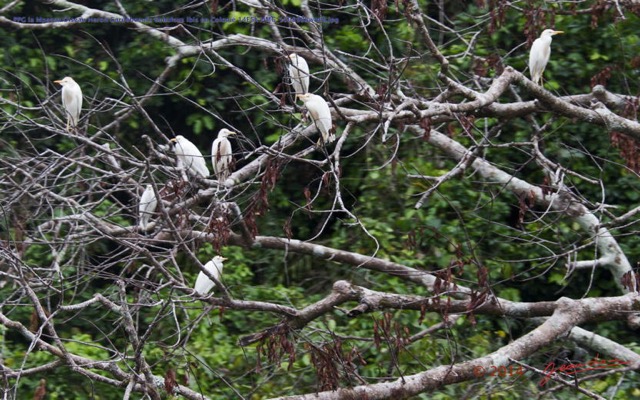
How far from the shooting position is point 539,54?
17.6ft

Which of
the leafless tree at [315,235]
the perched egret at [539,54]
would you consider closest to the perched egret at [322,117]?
the leafless tree at [315,235]

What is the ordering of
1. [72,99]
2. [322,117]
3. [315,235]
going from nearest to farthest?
1. [322,117]
2. [315,235]
3. [72,99]

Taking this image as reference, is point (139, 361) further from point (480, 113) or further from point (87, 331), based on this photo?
point (87, 331)

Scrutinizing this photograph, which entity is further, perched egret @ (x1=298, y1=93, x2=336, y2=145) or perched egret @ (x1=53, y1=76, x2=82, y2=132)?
perched egret @ (x1=53, y1=76, x2=82, y2=132)

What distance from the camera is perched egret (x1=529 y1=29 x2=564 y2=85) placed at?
535 cm

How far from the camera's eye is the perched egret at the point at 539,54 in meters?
5.35

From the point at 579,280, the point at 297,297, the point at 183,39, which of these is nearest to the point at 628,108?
the point at 579,280

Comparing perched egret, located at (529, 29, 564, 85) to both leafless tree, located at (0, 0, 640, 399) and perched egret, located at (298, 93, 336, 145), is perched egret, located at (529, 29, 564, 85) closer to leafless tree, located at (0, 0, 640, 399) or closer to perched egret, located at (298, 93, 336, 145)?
leafless tree, located at (0, 0, 640, 399)

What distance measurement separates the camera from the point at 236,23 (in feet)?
19.9

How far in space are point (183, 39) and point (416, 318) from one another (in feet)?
9.92

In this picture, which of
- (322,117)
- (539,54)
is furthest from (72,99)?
(539,54)

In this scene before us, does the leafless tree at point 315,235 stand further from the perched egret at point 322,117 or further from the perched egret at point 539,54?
the perched egret at point 539,54

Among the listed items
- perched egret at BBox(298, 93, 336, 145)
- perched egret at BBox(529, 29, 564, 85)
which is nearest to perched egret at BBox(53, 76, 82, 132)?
perched egret at BBox(298, 93, 336, 145)

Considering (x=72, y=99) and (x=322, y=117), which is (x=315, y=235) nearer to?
(x=322, y=117)
